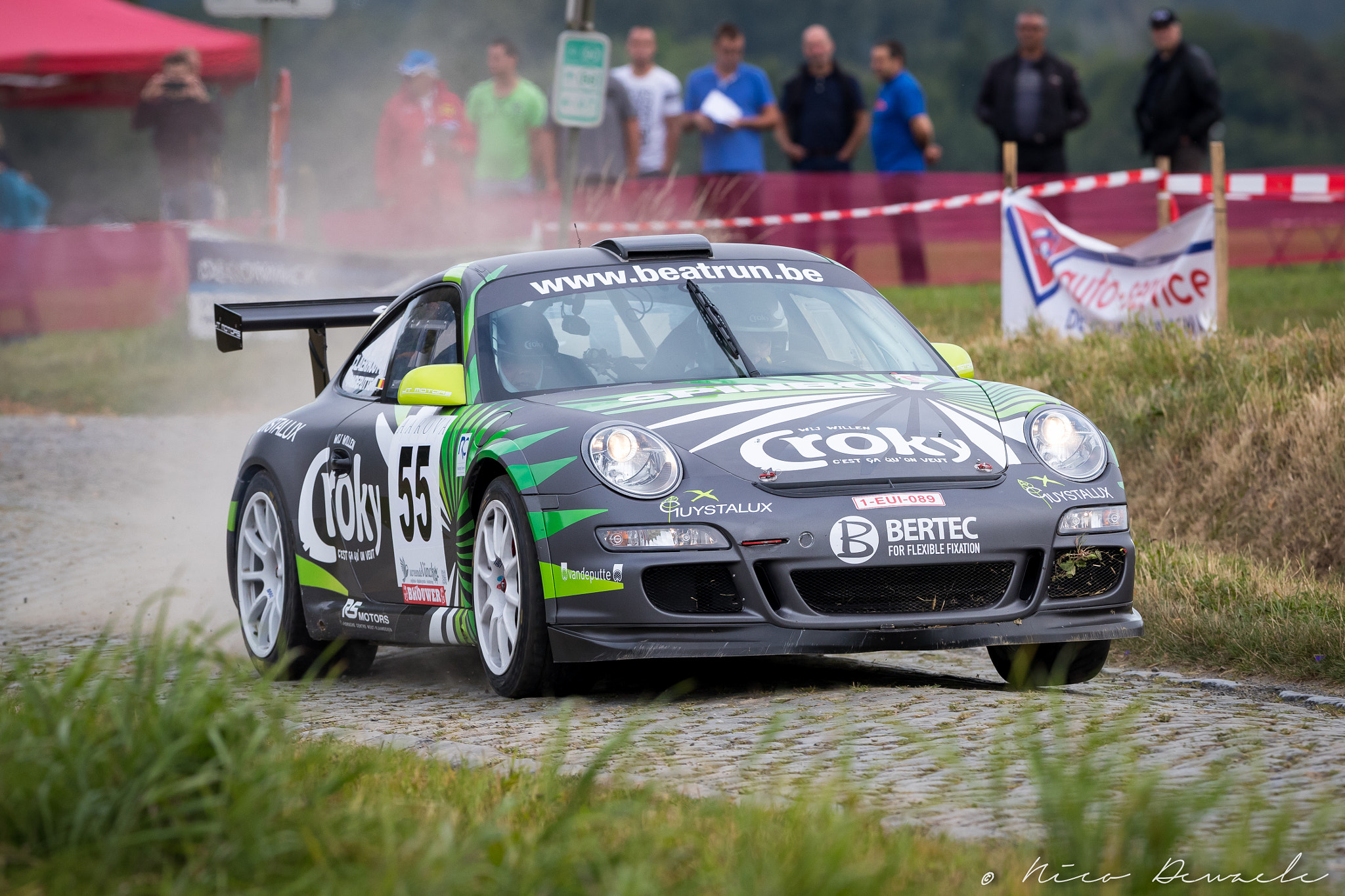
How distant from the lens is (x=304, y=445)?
806 cm

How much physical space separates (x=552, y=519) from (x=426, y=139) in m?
13.6

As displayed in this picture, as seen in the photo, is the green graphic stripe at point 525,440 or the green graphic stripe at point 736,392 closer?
the green graphic stripe at point 525,440

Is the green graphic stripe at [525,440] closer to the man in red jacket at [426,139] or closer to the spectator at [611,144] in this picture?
the spectator at [611,144]

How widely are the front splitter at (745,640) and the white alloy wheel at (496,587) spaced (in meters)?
0.29

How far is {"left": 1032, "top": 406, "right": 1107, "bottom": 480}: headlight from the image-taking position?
255 inches

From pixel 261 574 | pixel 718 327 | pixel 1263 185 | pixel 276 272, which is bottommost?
pixel 261 574

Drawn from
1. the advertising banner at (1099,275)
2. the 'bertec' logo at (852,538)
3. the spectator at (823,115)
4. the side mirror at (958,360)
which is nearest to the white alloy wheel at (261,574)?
the side mirror at (958,360)

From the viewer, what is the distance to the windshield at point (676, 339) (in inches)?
278

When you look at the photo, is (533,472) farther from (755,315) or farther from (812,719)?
(755,315)

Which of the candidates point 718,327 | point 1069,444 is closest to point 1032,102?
point 718,327

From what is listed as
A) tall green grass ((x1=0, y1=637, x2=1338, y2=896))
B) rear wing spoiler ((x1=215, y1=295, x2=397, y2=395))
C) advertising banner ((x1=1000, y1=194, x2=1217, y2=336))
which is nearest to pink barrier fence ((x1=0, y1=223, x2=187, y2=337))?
advertising banner ((x1=1000, y1=194, x2=1217, y2=336))

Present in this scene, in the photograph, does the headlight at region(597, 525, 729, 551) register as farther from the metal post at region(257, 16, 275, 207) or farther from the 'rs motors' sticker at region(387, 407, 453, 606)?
the metal post at region(257, 16, 275, 207)

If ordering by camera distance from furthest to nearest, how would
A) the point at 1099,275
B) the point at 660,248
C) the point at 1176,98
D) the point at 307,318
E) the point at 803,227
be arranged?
the point at 803,227
the point at 1176,98
the point at 1099,275
the point at 307,318
the point at 660,248

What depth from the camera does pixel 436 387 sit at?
7020 mm
